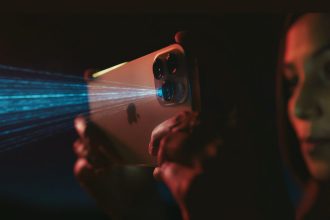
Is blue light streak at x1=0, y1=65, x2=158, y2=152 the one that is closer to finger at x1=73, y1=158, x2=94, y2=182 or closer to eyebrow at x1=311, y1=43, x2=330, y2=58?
finger at x1=73, y1=158, x2=94, y2=182

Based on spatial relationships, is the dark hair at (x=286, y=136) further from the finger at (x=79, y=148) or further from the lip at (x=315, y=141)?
the finger at (x=79, y=148)

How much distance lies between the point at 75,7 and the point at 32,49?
0.49 ft

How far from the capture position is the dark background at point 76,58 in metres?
0.91

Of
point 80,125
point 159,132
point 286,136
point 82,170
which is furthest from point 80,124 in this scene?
point 286,136

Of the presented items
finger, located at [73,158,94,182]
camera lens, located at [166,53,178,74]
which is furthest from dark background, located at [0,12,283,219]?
camera lens, located at [166,53,178,74]

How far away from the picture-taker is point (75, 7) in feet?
2.89

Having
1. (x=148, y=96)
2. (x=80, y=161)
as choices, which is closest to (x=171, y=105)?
(x=148, y=96)

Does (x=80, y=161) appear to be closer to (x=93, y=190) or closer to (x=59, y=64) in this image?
(x=93, y=190)

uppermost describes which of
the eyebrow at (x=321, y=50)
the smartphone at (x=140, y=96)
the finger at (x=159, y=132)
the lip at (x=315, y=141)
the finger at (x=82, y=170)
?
the eyebrow at (x=321, y=50)

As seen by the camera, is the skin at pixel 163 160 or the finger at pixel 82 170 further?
the finger at pixel 82 170

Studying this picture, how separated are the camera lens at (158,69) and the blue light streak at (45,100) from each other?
0.12ft

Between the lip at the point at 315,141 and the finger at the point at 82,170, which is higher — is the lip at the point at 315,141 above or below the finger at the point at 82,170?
above

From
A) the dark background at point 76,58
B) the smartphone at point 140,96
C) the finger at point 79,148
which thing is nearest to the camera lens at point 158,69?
the smartphone at point 140,96

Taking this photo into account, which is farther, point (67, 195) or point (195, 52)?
point (67, 195)
